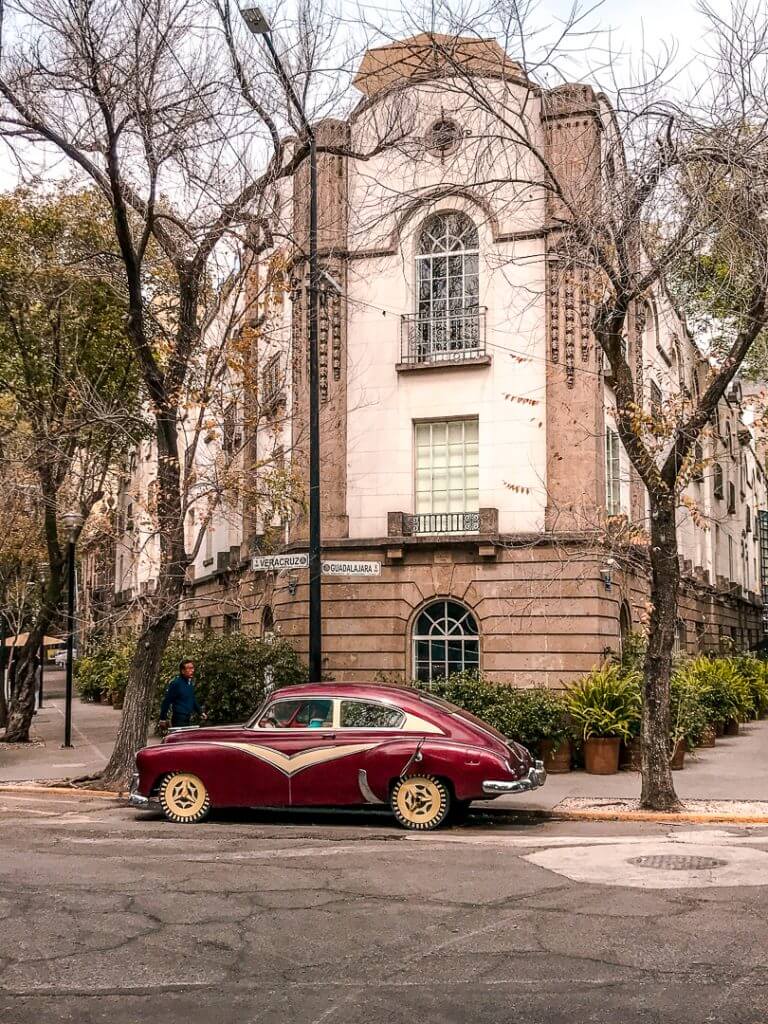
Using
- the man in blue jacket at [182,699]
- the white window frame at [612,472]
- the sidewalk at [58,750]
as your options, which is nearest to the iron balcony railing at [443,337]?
the white window frame at [612,472]

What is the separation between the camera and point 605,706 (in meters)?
18.1

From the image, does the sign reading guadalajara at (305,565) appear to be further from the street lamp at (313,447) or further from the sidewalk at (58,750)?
the sidewalk at (58,750)

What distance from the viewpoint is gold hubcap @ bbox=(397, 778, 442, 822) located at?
40.9 feet

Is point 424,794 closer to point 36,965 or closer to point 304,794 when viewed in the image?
point 304,794

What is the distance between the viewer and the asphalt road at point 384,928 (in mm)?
6250

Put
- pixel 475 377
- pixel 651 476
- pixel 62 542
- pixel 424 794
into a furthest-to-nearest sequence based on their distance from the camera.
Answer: pixel 62 542
pixel 475 377
pixel 651 476
pixel 424 794

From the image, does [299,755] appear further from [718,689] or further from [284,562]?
[718,689]

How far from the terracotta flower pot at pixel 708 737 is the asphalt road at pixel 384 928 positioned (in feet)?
29.7

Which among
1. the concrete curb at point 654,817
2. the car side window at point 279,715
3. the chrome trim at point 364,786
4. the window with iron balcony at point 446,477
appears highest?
the window with iron balcony at point 446,477

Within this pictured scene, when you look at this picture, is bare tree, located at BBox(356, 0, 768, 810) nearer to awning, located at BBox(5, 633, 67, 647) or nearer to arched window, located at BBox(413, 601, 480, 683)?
arched window, located at BBox(413, 601, 480, 683)

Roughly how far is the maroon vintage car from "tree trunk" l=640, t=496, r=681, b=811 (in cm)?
163

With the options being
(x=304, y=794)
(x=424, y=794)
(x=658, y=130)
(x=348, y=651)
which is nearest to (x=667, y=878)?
(x=424, y=794)

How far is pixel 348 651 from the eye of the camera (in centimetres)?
2223

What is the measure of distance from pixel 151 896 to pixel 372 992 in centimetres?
310
